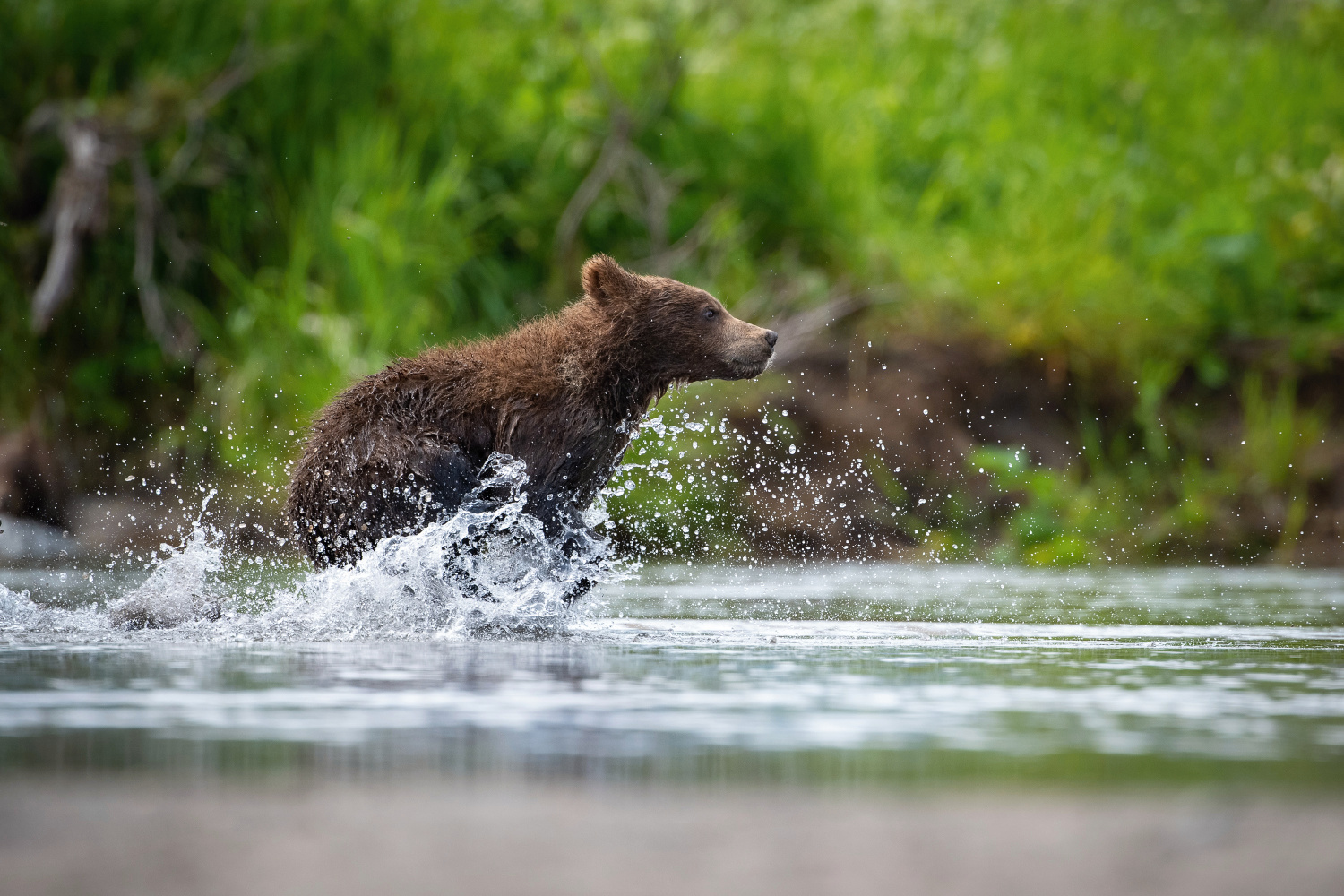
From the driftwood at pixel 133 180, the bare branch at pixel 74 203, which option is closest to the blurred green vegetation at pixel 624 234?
the driftwood at pixel 133 180

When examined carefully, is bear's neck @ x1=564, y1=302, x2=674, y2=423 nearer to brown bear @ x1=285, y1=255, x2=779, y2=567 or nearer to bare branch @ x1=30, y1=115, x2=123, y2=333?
brown bear @ x1=285, y1=255, x2=779, y2=567

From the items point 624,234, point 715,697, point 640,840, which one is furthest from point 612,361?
point 624,234

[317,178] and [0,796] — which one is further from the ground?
[317,178]

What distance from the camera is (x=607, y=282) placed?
25.4 ft

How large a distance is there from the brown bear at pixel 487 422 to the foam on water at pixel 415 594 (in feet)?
0.35

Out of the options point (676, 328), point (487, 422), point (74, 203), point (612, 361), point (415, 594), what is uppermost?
point (74, 203)

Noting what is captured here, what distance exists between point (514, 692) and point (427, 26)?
Answer: 10.5 m

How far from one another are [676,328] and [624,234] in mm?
6031

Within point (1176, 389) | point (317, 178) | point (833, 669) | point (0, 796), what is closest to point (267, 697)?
point (0, 796)

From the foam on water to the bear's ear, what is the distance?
38.0 inches

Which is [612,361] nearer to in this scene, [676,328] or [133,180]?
[676,328]

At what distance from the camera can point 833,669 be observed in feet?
17.5

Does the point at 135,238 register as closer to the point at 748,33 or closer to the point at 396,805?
the point at 748,33

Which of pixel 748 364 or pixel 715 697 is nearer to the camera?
pixel 715 697
